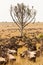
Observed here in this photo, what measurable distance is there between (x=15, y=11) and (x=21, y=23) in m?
2.44

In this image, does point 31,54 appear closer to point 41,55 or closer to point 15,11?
point 41,55

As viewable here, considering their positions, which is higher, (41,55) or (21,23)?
(41,55)

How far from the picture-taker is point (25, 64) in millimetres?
14039

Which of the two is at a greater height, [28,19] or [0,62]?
[0,62]

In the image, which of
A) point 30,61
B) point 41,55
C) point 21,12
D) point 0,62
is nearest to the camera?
point 0,62

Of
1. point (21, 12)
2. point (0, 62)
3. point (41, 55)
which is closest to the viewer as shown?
point (0, 62)

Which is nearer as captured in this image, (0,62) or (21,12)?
(0,62)

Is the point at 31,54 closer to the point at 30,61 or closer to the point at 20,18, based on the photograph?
the point at 30,61

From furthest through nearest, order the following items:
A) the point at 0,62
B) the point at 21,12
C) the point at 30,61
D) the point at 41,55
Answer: the point at 21,12
the point at 41,55
the point at 30,61
the point at 0,62

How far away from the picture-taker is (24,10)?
44.5m

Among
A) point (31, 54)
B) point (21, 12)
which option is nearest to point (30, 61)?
point (31, 54)

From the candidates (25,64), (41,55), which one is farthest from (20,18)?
(25,64)

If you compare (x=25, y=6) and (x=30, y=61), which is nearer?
(x=30, y=61)

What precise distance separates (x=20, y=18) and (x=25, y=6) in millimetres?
2389
